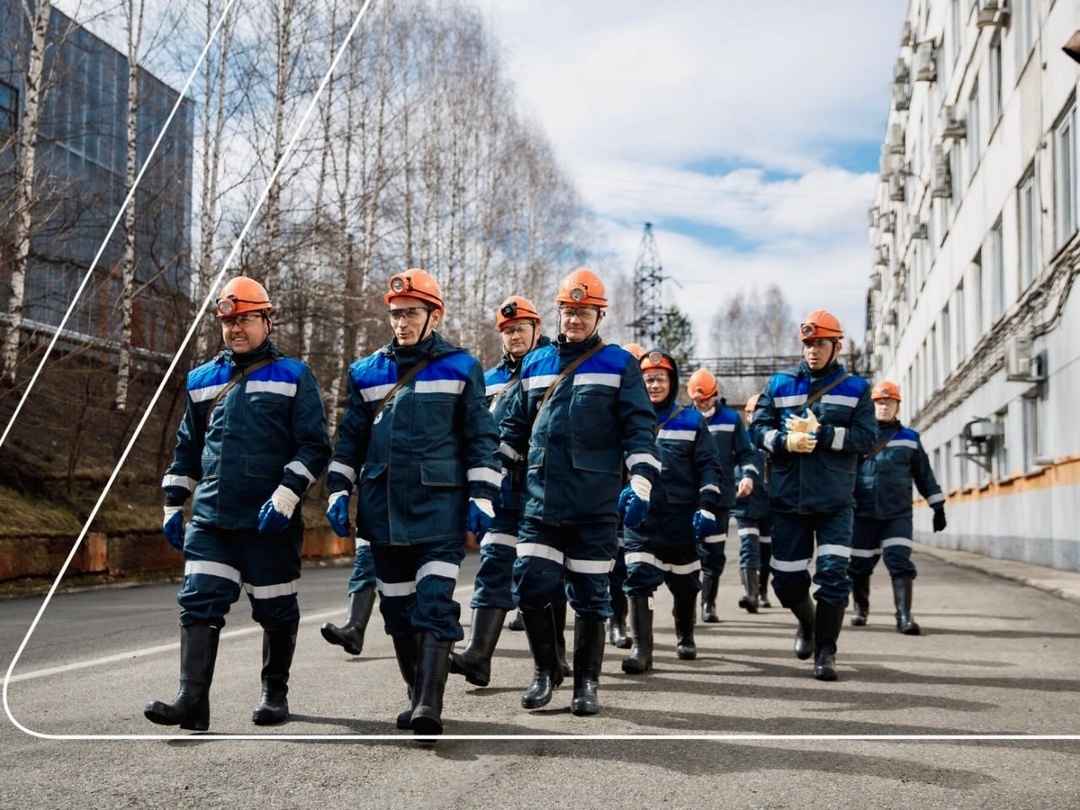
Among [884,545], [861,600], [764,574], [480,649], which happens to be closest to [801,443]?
[480,649]

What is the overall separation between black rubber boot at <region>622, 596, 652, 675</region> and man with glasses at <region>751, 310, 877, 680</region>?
913 mm

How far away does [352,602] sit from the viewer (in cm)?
817

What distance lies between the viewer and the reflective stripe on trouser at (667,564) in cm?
796

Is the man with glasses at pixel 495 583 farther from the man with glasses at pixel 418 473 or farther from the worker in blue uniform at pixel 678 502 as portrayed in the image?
the worker in blue uniform at pixel 678 502

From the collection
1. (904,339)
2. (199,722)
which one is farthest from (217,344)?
(904,339)

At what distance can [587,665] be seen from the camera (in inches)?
247

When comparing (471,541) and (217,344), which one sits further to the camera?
(471,541)

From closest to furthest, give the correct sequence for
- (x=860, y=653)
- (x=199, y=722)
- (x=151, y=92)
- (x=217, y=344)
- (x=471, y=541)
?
(x=199, y=722) < (x=860, y=653) < (x=217, y=344) < (x=151, y=92) < (x=471, y=541)

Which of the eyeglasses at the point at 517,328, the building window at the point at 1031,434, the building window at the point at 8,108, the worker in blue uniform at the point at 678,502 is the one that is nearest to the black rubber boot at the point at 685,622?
the worker in blue uniform at the point at 678,502

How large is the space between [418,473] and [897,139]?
44.1m

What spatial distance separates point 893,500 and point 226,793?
7.62 m

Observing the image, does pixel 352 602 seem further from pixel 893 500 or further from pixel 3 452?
pixel 3 452

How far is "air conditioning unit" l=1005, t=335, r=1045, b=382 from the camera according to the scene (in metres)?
20.1

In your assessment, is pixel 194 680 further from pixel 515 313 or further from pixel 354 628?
pixel 515 313
